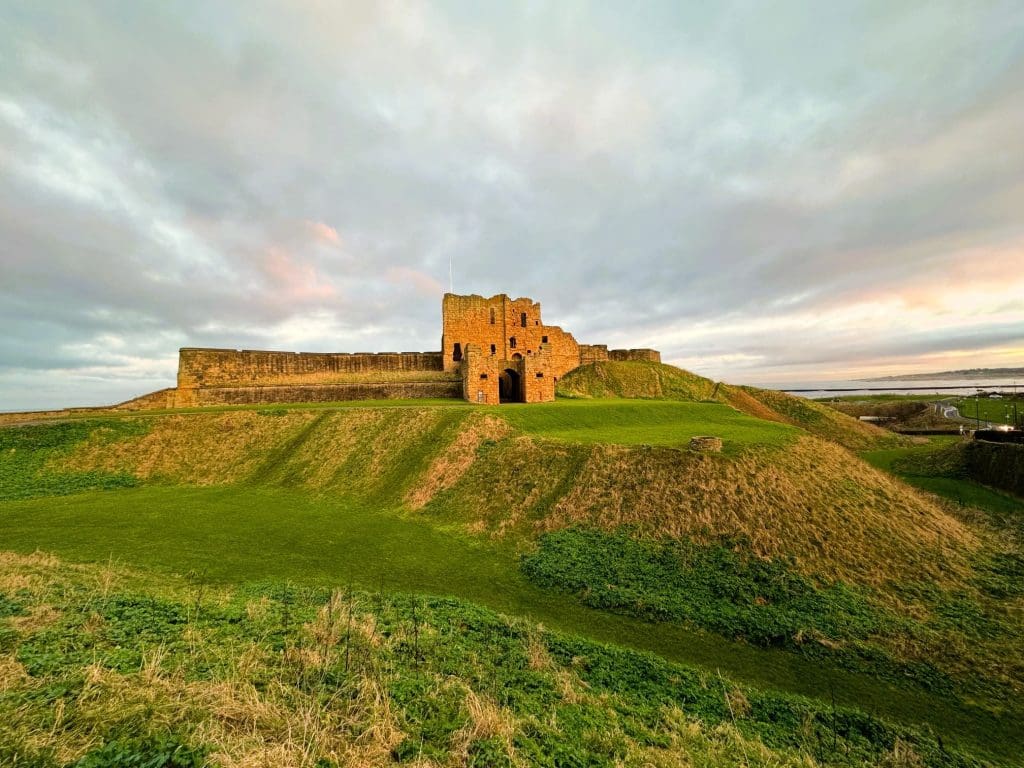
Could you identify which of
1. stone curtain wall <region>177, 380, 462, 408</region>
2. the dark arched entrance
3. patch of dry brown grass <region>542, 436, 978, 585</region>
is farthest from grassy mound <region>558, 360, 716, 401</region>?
patch of dry brown grass <region>542, 436, 978, 585</region>

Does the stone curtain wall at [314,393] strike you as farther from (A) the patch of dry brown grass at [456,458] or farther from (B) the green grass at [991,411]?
(B) the green grass at [991,411]

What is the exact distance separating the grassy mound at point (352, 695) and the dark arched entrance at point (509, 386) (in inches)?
1019

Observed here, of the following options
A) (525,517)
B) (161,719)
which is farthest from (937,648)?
(161,719)

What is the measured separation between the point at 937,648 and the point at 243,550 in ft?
56.2

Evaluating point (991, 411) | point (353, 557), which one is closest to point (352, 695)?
point (353, 557)

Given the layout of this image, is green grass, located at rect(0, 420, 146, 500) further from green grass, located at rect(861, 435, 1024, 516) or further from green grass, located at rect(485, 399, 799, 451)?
green grass, located at rect(861, 435, 1024, 516)

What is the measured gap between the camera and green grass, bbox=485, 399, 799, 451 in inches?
695

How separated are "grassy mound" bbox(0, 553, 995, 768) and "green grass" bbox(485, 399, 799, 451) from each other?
10578 millimetres

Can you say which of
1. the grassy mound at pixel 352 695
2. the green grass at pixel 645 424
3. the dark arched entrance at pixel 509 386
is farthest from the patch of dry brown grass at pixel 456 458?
the dark arched entrance at pixel 509 386

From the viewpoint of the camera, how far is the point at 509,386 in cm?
3603

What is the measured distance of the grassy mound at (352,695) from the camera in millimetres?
3729

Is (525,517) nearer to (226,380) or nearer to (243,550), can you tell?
(243,550)

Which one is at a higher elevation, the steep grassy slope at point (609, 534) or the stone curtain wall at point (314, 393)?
the stone curtain wall at point (314, 393)

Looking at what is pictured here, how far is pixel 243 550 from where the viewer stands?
38.9ft
